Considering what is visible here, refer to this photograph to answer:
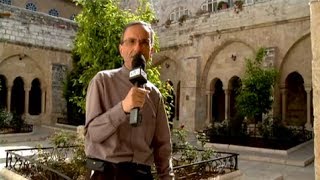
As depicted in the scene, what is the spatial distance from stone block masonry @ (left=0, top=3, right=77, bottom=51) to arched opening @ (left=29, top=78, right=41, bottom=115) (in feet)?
6.46

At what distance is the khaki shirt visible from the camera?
1.54 meters

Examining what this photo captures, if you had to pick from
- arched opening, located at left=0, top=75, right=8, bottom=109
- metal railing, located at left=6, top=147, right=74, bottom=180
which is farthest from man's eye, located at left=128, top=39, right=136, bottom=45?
arched opening, located at left=0, top=75, right=8, bottom=109

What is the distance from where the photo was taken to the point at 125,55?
172cm

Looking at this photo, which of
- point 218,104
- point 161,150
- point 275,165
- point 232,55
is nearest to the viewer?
point 161,150

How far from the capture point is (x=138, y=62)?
1547 millimetres

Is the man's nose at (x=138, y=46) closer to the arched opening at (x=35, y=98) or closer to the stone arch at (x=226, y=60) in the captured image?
the stone arch at (x=226, y=60)

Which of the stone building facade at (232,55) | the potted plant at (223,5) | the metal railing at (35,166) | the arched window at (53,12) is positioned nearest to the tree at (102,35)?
the metal railing at (35,166)

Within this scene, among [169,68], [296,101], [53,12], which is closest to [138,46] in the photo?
[296,101]

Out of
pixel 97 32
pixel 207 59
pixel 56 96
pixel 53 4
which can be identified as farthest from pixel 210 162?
pixel 53 4

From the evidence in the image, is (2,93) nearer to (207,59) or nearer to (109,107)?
(207,59)

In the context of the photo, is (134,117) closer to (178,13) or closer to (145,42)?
(145,42)

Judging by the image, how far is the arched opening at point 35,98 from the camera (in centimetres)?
1702

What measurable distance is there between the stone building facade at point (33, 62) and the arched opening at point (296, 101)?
419 inches

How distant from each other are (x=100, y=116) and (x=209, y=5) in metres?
19.1
